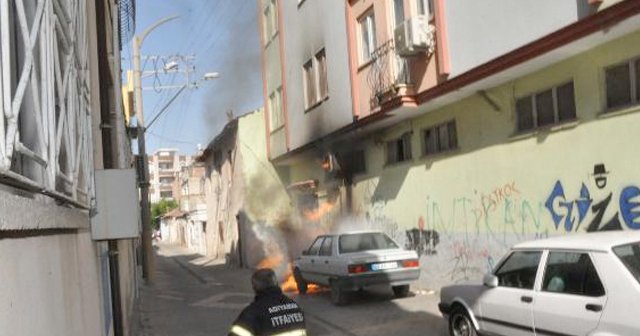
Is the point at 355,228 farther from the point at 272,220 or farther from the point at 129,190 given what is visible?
the point at 129,190

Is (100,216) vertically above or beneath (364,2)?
beneath

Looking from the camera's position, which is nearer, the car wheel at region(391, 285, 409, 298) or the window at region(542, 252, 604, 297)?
the window at region(542, 252, 604, 297)

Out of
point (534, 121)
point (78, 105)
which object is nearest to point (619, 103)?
point (534, 121)

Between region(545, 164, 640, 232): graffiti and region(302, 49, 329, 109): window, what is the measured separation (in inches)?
392

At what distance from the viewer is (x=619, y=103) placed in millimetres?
9477

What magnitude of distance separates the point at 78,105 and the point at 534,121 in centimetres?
881

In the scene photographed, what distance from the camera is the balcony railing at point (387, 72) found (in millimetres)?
14656

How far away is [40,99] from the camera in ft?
9.00

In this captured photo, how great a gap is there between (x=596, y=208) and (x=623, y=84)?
1864mm

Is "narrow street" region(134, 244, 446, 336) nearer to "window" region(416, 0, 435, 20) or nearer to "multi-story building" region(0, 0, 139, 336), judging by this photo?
"window" region(416, 0, 435, 20)

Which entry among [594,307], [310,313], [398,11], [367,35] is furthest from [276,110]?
[594,307]

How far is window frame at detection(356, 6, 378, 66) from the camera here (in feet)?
54.2

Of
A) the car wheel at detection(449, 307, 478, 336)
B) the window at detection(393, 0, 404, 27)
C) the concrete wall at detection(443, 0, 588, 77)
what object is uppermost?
the window at detection(393, 0, 404, 27)

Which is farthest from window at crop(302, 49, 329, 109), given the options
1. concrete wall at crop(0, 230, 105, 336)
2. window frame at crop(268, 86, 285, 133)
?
concrete wall at crop(0, 230, 105, 336)
